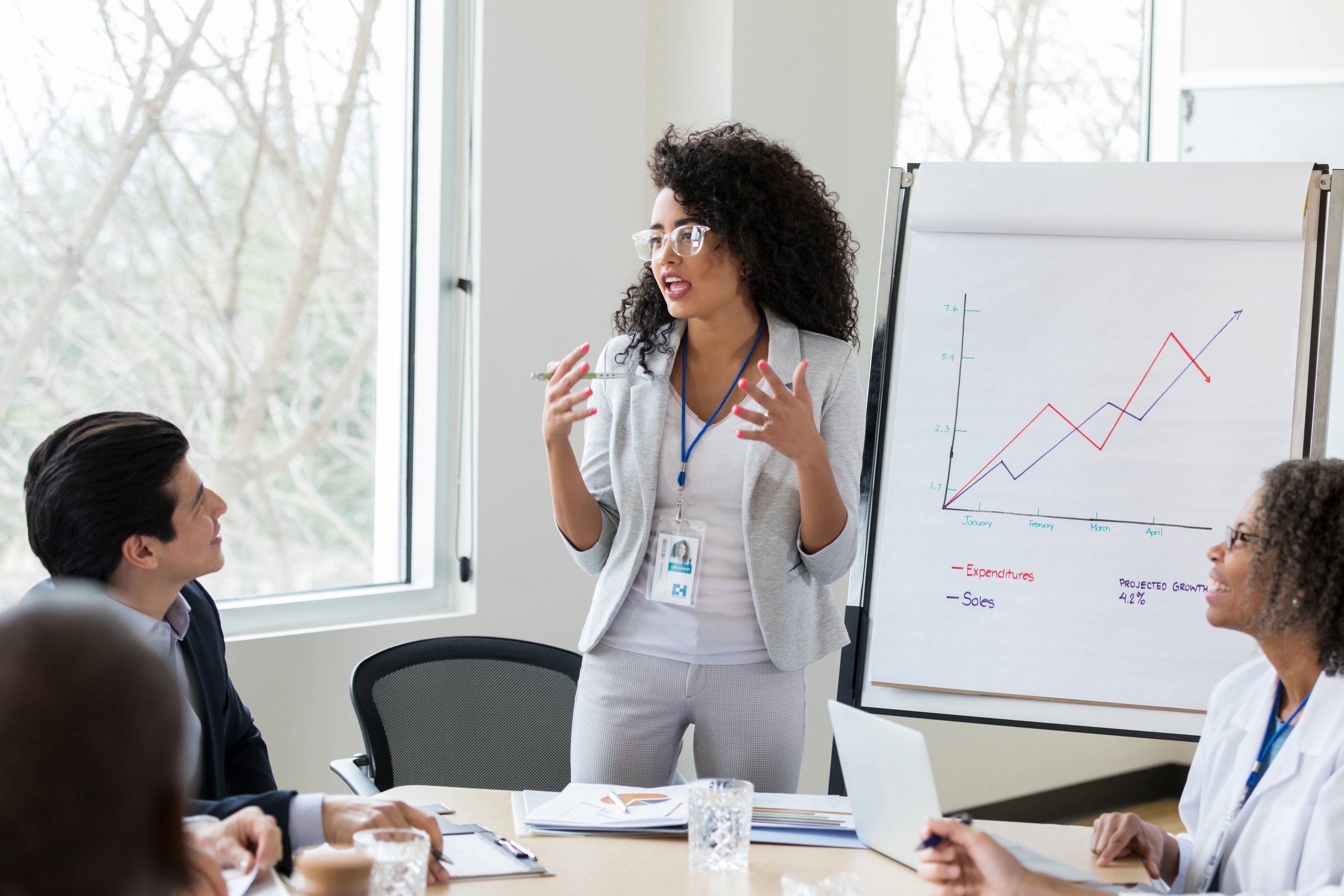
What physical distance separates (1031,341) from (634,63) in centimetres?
160

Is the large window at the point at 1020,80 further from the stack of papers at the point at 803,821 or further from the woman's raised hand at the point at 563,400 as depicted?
the stack of papers at the point at 803,821

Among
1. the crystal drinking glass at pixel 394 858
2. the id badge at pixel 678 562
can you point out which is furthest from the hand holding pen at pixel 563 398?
the crystal drinking glass at pixel 394 858

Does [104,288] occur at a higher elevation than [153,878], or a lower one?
higher

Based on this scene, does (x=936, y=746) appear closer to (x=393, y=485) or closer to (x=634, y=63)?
(x=393, y=485)

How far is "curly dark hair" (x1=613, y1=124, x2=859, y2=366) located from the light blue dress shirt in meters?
0.89

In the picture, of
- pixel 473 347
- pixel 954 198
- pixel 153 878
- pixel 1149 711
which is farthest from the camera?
pixel 473 347

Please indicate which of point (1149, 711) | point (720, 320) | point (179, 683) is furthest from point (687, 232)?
point (179, 683)

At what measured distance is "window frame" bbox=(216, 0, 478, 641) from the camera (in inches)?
120

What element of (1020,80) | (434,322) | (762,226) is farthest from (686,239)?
(1020,80)

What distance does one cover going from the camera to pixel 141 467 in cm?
166

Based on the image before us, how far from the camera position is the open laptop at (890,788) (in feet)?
4.35

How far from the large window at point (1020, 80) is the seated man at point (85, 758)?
3.65 m

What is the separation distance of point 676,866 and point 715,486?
70 centimetres

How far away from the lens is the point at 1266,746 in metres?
1.53
